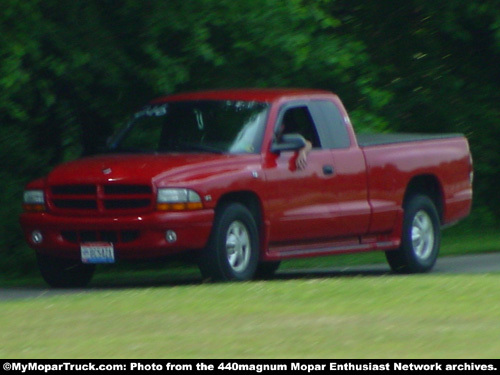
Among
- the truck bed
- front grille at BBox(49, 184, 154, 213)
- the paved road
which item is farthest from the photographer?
the truck bed

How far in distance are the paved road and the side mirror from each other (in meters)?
1.59

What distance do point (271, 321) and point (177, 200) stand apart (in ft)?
11.2

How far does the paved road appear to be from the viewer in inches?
559

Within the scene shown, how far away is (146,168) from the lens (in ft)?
45.4

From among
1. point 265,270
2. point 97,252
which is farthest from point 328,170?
point 97,252

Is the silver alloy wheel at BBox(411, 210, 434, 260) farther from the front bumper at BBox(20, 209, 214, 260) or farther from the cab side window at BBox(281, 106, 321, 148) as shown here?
the front bumper at BBox(20, 209, 214, 260)

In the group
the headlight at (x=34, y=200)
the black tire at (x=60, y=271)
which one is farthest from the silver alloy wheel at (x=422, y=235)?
the headlight at (x=34, y=200)

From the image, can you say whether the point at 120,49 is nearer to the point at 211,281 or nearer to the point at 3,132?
the point at 3,132

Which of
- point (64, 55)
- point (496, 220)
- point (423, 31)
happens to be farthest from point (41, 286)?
point (496, 220)

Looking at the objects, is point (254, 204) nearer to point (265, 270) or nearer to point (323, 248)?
point (323, 248)

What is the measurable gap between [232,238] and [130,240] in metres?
0.98

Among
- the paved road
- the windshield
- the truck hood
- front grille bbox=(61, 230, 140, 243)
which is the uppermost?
the windshield

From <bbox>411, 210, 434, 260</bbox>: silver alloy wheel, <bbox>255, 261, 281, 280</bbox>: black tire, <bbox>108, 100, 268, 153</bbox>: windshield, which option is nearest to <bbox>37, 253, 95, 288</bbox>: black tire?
<bbox>108, 100, 268, 153</bbox>: windshield
